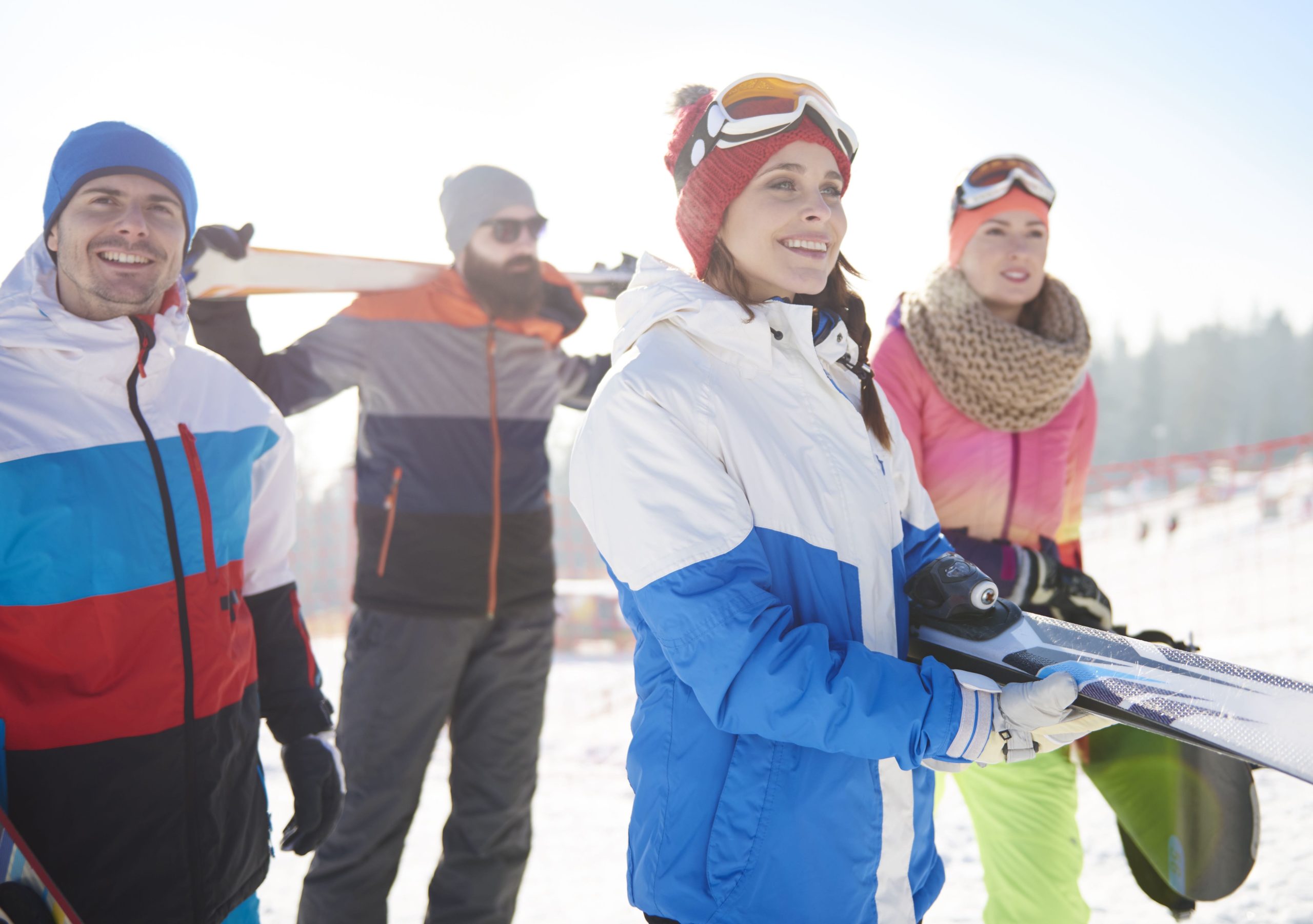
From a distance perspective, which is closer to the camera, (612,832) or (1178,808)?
(1178,808)

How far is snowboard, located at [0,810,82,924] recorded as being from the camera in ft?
4.35

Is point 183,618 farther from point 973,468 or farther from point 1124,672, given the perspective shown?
point 973,468

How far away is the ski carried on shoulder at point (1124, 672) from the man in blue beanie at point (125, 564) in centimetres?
139

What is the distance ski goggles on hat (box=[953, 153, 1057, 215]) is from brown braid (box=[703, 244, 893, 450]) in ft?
3.22

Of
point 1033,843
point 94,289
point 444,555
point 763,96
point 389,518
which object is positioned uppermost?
point 763,96

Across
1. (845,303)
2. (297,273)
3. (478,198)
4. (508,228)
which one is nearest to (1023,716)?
(845,303)

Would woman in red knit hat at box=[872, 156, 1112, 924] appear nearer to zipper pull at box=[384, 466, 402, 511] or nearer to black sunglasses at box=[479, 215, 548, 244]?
black sunglasses at box=[479, 215, 548, 244]

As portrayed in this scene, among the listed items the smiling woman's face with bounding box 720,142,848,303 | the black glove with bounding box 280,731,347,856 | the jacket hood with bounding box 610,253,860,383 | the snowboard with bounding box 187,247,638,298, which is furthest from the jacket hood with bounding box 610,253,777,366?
the snowboard with bounding box 187,247,638,298

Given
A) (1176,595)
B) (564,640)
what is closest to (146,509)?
(564,640)

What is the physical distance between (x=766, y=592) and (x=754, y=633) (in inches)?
3.1

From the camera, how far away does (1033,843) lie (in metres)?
2.20

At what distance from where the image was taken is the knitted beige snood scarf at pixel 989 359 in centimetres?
Result: 231

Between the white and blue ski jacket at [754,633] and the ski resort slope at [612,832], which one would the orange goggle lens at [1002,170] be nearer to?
the white and blue ski jacket at [754,633]

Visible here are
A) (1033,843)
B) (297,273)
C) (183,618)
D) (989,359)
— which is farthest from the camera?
(297,273)
